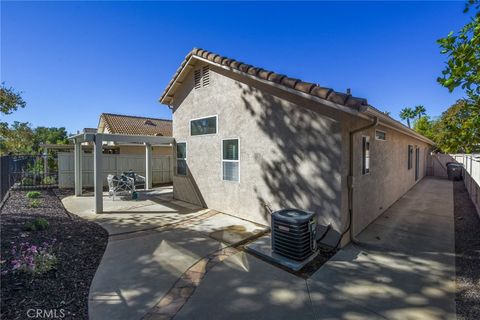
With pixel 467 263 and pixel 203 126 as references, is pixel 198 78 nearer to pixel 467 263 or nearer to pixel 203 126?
pixel 203 126

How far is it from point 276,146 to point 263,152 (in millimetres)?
461

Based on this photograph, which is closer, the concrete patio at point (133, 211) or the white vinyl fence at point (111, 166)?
the concrete patio at point (133, 211)

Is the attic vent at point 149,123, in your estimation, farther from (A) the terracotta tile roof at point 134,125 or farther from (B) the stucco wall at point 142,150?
(B) the stucco wall at point 142,150

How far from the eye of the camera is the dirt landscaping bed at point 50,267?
8.84 feet

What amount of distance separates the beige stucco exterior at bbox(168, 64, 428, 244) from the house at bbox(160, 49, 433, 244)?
0.02 meters

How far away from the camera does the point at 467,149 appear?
4.07 metres

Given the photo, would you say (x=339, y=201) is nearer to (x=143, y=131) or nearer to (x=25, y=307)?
(x=25, y=307)

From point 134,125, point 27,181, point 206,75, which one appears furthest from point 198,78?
point 134,125

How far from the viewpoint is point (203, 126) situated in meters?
8.16

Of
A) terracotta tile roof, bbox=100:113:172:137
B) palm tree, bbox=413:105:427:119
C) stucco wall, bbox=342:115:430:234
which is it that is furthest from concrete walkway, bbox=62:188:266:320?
palm tree, bbox=413:105:427:119

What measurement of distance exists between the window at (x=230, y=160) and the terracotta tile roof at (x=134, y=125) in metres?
12.9

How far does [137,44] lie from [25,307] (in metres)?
9.66

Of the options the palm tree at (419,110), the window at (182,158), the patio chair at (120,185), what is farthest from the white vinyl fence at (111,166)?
the palm tree at (419,110)

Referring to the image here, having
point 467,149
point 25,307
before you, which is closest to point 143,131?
point 25,307
